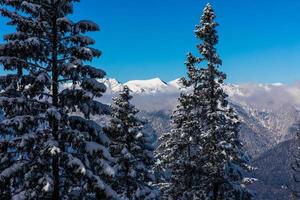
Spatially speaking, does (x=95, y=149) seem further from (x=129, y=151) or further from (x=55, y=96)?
(x=129, y=151)

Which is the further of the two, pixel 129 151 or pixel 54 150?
pixel 129 151

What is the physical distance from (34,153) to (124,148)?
47.3ft

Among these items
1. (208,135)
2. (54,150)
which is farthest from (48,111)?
(208,135)

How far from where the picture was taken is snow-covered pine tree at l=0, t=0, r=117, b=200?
51.4ft

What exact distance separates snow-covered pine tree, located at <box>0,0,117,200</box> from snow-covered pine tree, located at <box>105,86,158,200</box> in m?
13.2

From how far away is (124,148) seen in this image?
3033 centimetres

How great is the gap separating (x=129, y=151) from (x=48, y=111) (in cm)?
1630

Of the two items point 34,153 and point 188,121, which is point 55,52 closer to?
point 34,153

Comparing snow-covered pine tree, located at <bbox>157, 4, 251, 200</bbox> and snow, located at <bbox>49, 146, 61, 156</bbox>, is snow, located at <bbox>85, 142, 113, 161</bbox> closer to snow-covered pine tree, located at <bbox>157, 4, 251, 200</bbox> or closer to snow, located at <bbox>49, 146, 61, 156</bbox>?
snow, located at <bbox>49, 146, 61, 156</bbox>

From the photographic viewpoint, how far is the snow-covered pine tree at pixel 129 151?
30781 mm

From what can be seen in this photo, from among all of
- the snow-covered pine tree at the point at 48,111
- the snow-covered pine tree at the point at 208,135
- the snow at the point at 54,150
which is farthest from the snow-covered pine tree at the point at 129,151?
the snow at the point at 54,150

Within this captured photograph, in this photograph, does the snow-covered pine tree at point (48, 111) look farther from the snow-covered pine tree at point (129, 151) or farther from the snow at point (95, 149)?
the snow-covered pine tree at point (129, 151)

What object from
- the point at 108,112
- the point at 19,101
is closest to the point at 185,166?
the point at 108,112

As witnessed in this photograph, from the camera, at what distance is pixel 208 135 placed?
29.7 m
